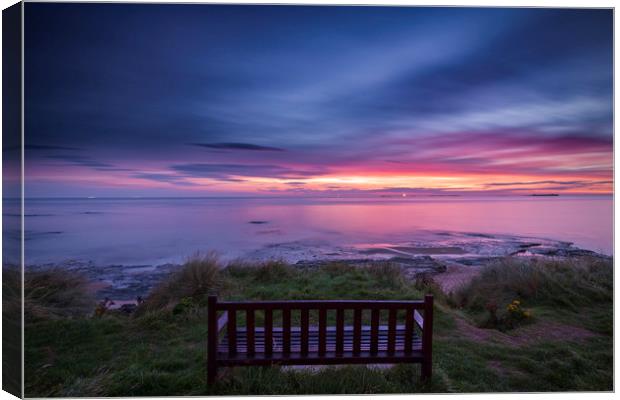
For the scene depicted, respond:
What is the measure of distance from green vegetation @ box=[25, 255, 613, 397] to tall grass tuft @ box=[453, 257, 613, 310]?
0.01 metres

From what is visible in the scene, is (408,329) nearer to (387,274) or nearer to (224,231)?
(387,274)

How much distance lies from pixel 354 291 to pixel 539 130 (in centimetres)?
383

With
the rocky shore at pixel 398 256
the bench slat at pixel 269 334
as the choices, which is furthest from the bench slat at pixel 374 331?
the rocky shore at pixel 398 256

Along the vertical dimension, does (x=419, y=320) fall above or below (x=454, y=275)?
above

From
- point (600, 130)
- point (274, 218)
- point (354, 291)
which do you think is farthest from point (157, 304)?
point (274, 218)

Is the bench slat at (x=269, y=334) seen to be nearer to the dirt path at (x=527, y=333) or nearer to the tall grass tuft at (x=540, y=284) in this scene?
the dirt path at (x=527, y=333)

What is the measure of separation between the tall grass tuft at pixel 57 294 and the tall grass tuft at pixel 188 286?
65 cm

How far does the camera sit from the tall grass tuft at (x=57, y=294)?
4215mm

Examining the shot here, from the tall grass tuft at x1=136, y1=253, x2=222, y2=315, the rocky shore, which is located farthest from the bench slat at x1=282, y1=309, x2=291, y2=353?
the rocky shore

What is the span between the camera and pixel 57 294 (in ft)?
14.6

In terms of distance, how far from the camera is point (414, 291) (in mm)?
5234

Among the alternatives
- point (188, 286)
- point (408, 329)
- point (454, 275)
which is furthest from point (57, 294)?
point (454, 275)

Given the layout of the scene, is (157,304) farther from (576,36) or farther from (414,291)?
(576,36)

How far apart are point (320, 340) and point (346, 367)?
50 centimetres
